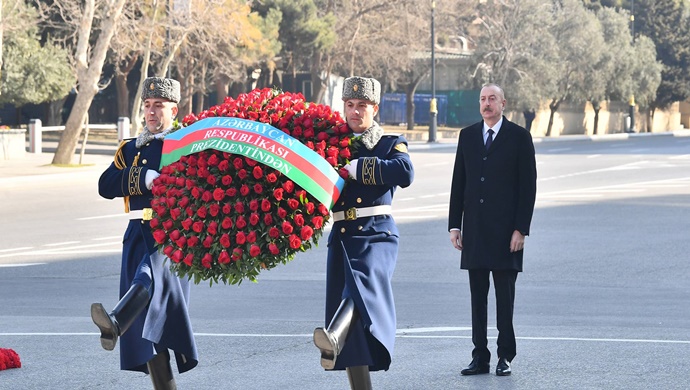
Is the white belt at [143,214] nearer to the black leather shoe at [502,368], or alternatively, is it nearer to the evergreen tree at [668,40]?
the black leather shoe at [502,368]

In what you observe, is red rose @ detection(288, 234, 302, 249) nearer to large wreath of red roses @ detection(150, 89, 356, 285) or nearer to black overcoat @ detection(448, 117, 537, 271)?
large wreath of red roses @ detection(150, 89, 356, 285)

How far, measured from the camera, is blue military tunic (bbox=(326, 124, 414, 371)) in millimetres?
6961

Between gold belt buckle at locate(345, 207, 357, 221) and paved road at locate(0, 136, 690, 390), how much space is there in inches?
51.3

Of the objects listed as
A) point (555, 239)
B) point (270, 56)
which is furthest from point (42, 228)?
point (270, 56)

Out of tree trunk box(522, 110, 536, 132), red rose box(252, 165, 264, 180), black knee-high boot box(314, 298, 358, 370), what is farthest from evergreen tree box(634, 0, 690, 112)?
red rose box(252, 165, 264, 180)

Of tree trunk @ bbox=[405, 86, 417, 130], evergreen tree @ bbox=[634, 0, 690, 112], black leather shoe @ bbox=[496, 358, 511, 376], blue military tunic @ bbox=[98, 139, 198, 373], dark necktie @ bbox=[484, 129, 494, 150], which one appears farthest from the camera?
evergreen tree @ bbox=[634, 0, 690, 112]

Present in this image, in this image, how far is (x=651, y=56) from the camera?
77.8 m

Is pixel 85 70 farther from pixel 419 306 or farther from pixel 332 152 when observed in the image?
pixel 332 152

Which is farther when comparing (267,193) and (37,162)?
(37,162)

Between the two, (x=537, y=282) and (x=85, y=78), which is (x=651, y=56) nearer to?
(x=85, y=78)

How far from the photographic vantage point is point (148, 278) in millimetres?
7070

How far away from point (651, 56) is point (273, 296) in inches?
2711

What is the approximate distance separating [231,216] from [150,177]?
0.76 metres

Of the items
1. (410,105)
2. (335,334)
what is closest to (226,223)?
(335,334)
